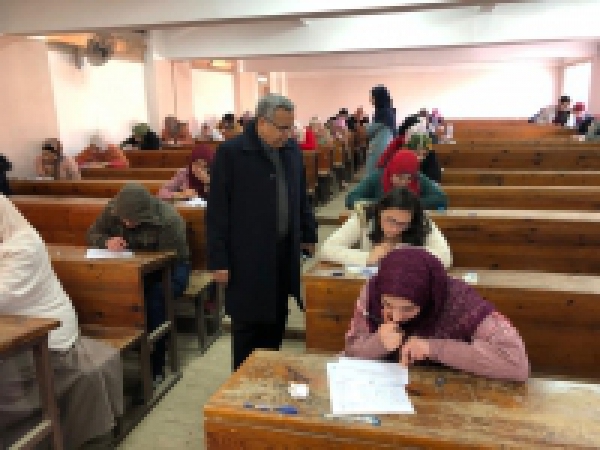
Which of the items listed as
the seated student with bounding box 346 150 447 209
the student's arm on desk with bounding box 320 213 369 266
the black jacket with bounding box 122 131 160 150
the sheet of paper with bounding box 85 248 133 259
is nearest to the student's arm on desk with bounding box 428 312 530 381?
the student's arm on desk with bounding box 320 213 369 266

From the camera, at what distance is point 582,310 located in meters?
2.19

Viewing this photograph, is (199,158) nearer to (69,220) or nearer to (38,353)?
→ (69,220)

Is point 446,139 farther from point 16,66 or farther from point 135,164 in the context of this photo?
point 16,66

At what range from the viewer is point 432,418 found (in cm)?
124

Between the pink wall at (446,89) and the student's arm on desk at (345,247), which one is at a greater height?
the pink wall at (446,89)

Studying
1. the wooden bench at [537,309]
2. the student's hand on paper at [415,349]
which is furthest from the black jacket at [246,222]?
the student's hand on paper at [415,349]

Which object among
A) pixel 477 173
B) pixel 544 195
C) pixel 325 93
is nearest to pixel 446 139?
pixel 477 173

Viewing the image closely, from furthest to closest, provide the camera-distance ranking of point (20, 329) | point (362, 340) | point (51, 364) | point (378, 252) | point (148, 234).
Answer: point (148, 234) < point (378, 252) < point (51, 364) < point (20, 329) < point (362, 340)

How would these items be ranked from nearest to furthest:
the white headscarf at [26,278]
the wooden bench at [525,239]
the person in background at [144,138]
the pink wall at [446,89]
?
the white headscarf at [26,278], the wooden bench at [525,239], the person in background at [144,138], the pink wall at [446,89]

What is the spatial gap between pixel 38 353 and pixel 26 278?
34cm

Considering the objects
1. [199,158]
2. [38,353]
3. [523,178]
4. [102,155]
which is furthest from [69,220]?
[523,178]

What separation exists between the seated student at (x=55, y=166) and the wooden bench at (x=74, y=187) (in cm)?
74

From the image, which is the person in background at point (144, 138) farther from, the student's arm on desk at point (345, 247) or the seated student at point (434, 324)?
the seated student at point (434, 324)

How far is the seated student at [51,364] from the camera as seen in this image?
6.81ft
